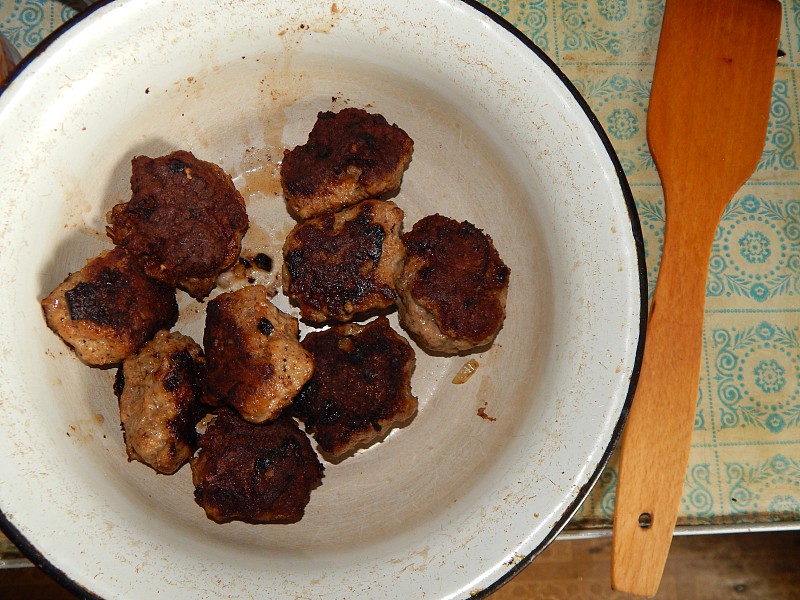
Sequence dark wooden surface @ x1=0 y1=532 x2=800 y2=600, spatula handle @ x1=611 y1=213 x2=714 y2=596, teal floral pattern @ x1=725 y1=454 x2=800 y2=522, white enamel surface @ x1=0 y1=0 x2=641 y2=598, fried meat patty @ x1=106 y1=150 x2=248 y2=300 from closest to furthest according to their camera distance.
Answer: white enamel surface @ x1=0 y1=0 x2=641 y2=598
fried meat patty @ x1=106 y1=150 x2=248 y2=300
spatula handle @ x1=611 y1=213 x2=714 y2=596
teal floral pattern @ x1=725 y1=454 x2=800 y2=522
dark wooden surface @ x1=0 y1=532 x2=800 y2=600

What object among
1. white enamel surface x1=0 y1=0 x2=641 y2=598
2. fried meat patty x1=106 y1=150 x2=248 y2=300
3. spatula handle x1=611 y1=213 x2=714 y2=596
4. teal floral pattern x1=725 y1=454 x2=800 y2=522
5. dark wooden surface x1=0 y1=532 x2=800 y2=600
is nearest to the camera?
white enamel surface x1=0 y1=0 x2=641 y2=598

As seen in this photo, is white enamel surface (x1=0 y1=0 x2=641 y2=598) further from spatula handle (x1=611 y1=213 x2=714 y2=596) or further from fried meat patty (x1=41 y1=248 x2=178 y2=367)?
spatula handle (x1=611 y1=213 x2=714 y2=596)

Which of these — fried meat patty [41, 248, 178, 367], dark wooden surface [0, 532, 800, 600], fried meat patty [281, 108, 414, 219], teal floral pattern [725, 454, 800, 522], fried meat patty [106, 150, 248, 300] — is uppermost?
fried meat patty [281, 108, 414, 219]

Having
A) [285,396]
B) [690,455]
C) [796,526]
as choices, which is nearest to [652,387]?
[690,455]

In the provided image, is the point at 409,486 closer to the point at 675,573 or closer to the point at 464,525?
the point at 464,525

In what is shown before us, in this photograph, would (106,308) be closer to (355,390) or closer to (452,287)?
(355,390)

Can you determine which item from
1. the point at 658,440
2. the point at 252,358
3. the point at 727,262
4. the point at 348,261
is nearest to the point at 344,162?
the point at 348,261

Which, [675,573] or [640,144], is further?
[675,573]

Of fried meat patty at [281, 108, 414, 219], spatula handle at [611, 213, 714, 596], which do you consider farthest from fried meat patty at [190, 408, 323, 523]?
spatula handle at [611, 213, 714, 596]
